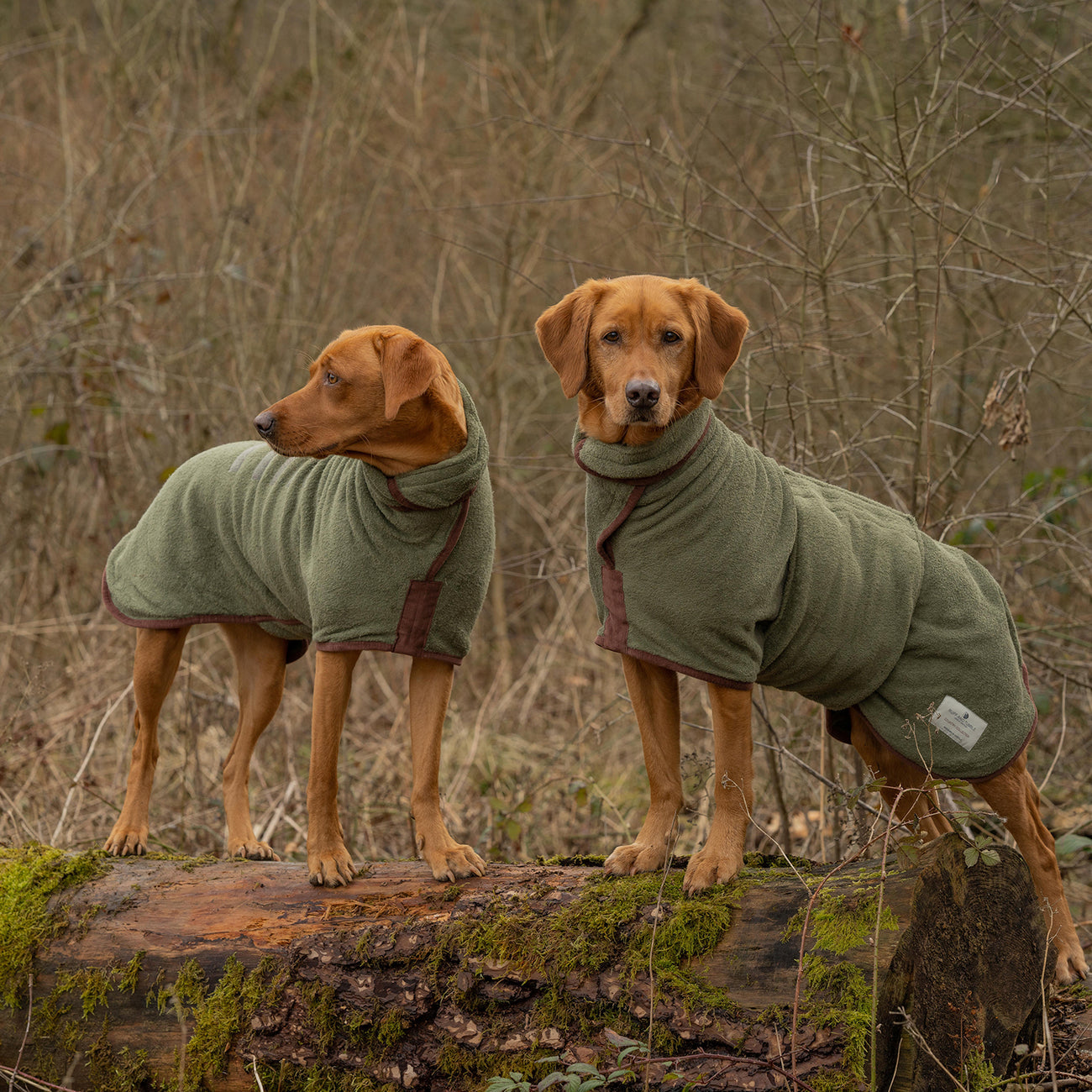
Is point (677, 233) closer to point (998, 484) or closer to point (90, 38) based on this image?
point (998, 484)

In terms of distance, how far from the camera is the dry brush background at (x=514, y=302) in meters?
5.44

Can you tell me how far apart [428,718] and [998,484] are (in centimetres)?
725

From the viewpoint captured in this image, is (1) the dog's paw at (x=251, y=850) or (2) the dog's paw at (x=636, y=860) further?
(1) the dog's paw at (x=251, y=850)

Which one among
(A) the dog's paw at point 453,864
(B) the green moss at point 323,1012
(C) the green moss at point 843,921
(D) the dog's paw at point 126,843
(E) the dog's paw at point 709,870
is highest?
(C) the green moss at point 843,921

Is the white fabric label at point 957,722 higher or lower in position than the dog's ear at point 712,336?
lower

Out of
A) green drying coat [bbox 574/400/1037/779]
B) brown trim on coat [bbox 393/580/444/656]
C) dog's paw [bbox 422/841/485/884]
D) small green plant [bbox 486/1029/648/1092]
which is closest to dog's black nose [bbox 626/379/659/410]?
green drying coat [bbox 574/400/1037/779]

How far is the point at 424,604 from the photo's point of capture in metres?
3.85

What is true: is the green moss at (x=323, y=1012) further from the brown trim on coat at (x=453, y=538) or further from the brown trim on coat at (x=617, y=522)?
the brown trim on coat at (x=617, y=522)

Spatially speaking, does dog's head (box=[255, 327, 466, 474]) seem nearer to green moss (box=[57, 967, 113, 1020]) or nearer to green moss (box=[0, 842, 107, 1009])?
green moss (box=[0, 842, 107, 1009])

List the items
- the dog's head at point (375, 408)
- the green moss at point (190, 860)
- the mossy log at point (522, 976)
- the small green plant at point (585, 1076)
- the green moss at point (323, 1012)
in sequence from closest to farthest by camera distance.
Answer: the small green plant at point (585, 1076) < the mossy log at point (522, 976) < the green moss at point (323, 1012) < the dog's head at point (375, 408) < the green moss at point (190, 860)

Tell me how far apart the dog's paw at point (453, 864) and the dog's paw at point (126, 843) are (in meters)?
1.31

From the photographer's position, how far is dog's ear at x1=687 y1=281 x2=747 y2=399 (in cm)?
365

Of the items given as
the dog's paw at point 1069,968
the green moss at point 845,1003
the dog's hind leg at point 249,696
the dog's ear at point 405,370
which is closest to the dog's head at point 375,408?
the dog's ear at point 405,370

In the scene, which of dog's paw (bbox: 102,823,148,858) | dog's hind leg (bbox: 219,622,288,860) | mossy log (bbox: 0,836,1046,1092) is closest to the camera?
mossy log (bbox: 0,836,1046,1092)
